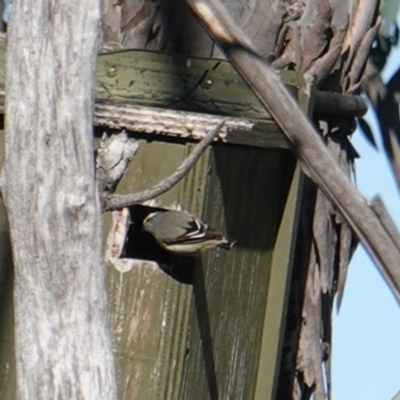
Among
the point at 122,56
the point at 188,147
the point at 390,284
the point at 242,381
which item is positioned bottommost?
the point at 242,381

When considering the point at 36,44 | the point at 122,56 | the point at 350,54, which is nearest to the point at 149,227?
the point at 122,56

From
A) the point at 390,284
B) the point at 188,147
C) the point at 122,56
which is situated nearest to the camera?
the point at 390,284

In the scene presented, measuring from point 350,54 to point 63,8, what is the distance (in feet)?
5.40

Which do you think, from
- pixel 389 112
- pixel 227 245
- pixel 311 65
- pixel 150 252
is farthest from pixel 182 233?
pixel 311 65

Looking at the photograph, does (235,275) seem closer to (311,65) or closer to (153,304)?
(153,304)

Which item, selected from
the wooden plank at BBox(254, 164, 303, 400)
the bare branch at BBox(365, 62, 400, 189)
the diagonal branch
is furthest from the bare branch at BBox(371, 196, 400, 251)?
the wooden plank at BBox(254, 164, 303, 400)

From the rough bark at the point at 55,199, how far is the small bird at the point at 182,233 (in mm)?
481

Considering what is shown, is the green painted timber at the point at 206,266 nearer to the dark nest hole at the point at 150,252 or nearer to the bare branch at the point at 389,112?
the dark nest hole at the point at 150,252

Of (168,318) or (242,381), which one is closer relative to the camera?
(168,318)

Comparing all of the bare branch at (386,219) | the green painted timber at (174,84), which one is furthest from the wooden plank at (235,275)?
the bare branch at (386,219)

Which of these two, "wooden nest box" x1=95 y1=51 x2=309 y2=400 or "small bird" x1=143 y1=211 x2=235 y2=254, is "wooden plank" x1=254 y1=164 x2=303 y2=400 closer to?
"wooden nest box" x1=95 y1=51 x2=309 y2=400

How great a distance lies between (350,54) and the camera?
3.97 meters

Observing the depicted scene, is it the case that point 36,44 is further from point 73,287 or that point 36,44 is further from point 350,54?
point 350,54

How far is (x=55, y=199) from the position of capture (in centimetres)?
246
